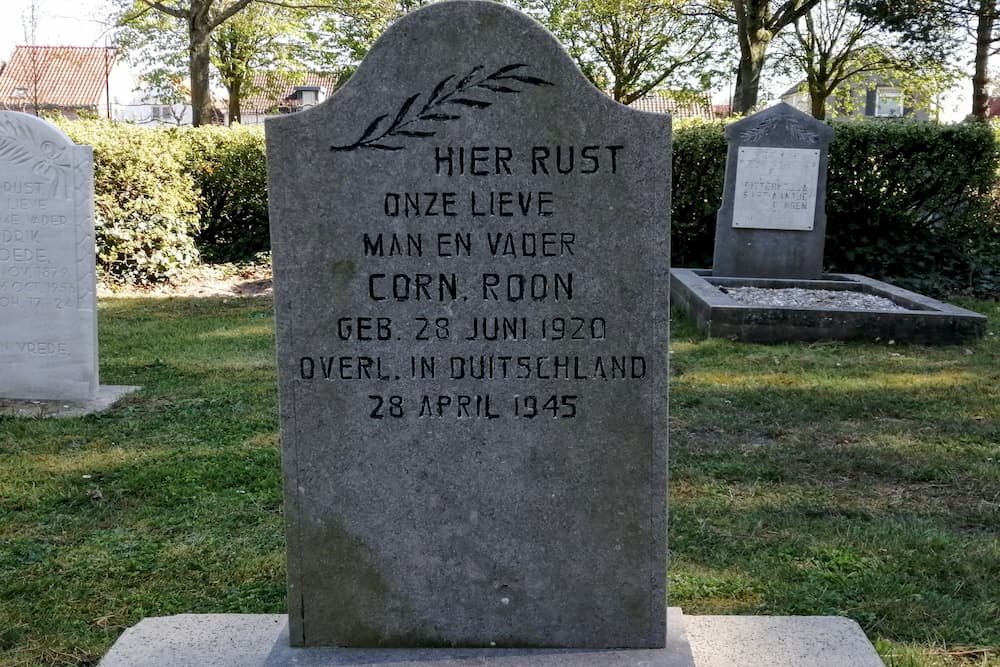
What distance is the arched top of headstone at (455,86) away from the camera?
7.70 ft

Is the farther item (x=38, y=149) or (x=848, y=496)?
(x=38, y=149)

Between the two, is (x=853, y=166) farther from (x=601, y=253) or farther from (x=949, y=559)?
(x=601, y=253)

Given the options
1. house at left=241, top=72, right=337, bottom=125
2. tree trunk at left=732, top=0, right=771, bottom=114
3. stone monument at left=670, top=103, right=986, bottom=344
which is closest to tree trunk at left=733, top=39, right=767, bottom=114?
tree trunk at left=732, top=0, right=771, bottom=114

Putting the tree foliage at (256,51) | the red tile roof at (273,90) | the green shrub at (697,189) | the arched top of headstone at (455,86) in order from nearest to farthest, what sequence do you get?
the arched top of headstone at (455,86) < the green shrub at (697,189) < the tree foliage at (256,51) < the red tile roof at (273,90)

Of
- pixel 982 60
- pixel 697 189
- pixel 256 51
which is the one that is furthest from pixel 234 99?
pixel 697 189

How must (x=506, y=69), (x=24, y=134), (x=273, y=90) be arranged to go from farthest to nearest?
(x=273, y=90), (x=24, y=134), (x=506, y=69)

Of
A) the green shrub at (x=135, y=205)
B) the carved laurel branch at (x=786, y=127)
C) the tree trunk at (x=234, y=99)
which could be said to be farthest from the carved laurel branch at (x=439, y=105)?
the tree trunk at (x=234, y=99)

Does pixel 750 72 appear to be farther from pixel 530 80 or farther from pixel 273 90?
pixel 273 90

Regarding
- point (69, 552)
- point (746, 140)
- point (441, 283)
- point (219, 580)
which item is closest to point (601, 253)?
point (441, 283)

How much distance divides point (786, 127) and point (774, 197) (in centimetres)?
76

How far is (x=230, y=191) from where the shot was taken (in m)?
13.6

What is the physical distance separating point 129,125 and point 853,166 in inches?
362

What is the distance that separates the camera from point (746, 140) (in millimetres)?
10414

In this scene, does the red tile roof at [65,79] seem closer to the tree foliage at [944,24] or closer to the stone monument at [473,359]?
the tree foliage at [944,24]
